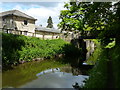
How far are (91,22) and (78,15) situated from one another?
6.29 meters

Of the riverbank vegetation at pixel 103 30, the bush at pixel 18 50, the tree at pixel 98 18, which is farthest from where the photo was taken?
the bush at pixel 18 50

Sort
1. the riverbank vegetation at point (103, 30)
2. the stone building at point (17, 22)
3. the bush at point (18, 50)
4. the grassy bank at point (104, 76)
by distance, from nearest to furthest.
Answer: the grassy bank at point (104, 76) < the riverbank vegetation at point (103, 30) < the bush at point (18, 50) < the stone building at point (17, 22)

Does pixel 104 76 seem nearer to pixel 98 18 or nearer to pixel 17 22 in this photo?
pixel 98 18

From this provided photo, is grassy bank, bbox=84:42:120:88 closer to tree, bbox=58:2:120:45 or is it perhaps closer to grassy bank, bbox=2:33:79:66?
tree, bbox=58:2:120:45

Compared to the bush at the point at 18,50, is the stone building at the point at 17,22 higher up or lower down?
higher up

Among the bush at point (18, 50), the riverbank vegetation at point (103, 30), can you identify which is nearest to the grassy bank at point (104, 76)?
the riverbank vegetation at point (103, 30)

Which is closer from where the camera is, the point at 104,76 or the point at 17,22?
the point at 104,76

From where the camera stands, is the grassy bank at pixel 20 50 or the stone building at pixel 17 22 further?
the stone building at pixel 17 22

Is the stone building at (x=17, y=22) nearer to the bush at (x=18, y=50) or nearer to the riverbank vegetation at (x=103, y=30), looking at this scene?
the bush at (x=18, y=50)

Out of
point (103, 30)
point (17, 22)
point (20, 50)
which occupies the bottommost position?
point (20, 50)

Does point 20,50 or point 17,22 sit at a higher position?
point 17,22

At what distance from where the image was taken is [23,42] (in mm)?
16141

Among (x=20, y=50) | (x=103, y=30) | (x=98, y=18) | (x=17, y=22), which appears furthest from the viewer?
(x=17, y=22)

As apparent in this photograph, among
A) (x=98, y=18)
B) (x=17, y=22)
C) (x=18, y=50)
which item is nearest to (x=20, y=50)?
(x=18, y=50)
